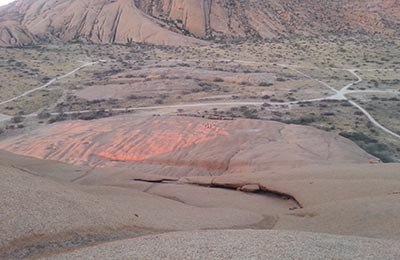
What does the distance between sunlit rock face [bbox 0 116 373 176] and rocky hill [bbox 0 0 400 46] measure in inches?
2204

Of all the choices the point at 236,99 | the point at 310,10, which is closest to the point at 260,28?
the point at 310,10

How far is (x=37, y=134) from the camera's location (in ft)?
96.0

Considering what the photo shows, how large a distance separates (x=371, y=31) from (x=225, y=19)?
2687 cm

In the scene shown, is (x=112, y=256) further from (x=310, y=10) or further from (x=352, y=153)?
(x=310, y=10)

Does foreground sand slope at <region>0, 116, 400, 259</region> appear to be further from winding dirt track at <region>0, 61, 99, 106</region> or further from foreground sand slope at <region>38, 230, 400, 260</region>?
winding dirt track at <region>0, 61, 99, 106</region>

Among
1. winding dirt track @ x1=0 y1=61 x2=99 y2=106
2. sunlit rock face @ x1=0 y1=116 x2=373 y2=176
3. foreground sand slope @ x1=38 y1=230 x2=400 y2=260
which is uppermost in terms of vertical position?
foreground sand slope @ x1=38 y1=230 x2=400 y2=260

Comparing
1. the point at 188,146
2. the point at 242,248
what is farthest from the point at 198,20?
the point at 242,248

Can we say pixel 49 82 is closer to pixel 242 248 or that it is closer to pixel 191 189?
pixel 191 189

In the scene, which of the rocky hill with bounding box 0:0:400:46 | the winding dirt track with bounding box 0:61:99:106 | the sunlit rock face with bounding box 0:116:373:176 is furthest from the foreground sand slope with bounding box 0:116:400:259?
the rocky hill with bounding box 0:0:400:46

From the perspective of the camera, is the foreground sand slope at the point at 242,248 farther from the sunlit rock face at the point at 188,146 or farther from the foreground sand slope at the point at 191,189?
the sunlit rock face at the point at 188,146

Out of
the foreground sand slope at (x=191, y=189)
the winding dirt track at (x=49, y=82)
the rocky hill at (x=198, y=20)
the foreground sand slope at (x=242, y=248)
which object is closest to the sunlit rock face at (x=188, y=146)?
the foreground sand slope at (x=191, y=189)

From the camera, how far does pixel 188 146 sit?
76.6 feet

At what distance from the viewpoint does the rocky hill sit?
8531cm

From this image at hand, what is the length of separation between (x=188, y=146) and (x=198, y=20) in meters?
69.8
